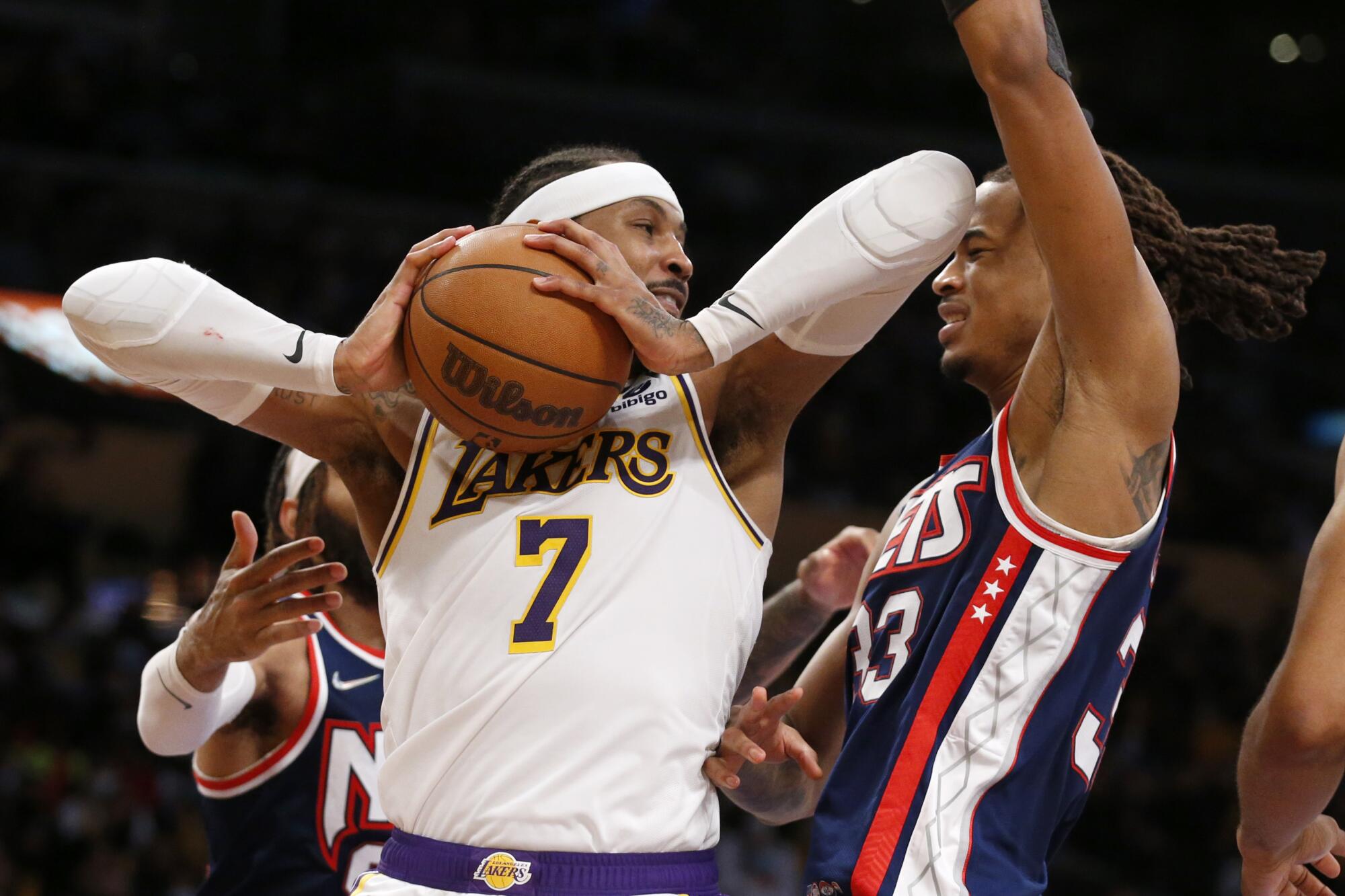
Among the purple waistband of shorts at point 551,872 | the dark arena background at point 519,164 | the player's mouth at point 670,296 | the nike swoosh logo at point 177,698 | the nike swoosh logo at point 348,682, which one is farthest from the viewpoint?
the dark arena background at point 519,164

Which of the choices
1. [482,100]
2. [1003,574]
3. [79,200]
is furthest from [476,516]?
[482,100]

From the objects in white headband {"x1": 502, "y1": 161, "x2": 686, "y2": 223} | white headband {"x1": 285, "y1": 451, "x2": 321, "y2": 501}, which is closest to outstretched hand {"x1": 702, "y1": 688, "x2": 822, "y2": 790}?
white headband {"x1": 502, "y1": 161, "x2": 686, "y2": 223}

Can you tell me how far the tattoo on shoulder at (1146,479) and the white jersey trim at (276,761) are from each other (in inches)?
83.4

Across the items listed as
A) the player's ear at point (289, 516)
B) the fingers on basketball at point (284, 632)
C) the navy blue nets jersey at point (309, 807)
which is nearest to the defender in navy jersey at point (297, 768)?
the navy blue nets jersey at point (309, 807)

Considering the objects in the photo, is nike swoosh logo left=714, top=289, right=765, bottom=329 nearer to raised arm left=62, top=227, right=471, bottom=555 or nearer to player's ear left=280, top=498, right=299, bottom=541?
raised arm left=62, top=227, right=471, bottom=555

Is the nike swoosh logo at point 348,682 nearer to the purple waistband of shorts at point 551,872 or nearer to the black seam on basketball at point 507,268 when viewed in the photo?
the purple waistband of shorts at point 551,872


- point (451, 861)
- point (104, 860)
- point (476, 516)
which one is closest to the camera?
point (451, 861)

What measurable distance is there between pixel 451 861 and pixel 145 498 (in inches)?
387

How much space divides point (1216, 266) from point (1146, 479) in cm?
61

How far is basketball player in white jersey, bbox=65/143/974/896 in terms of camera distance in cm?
240

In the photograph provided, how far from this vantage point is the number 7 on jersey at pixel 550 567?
246 cm

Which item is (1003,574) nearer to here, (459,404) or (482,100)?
(459,404)

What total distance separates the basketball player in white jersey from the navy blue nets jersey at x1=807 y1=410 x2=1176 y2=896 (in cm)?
29

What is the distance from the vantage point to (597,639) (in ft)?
8.00
